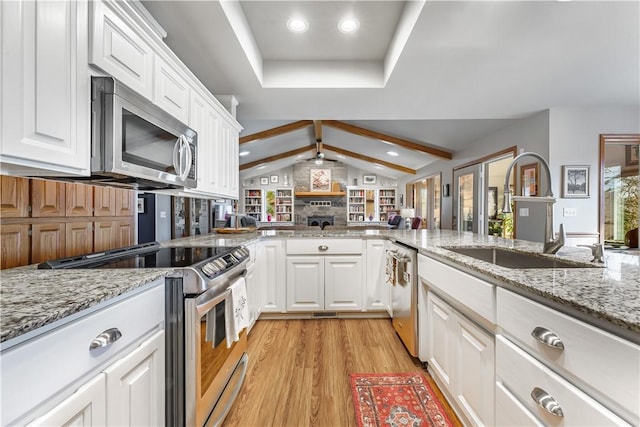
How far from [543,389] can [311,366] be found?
1515 mm

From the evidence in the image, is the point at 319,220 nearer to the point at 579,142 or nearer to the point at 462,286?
the point at 579,142

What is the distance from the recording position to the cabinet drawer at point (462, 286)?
1.10m

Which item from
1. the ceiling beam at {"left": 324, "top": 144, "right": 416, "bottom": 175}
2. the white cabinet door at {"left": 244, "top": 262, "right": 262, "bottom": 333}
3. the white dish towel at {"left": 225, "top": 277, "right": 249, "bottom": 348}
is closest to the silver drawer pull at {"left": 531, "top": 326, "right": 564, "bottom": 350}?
the white dish towel at {"left": 225, "top": 277, "right": 249, "bottom": 348}

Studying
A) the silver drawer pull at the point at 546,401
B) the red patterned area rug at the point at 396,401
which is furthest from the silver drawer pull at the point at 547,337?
the red patterned area rug at the point at 396,401

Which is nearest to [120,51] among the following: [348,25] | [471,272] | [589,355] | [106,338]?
[106,338]

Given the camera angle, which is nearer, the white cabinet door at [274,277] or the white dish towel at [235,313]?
the white dish towel at [235,313]

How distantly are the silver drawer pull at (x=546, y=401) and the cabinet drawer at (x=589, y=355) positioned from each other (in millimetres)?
85

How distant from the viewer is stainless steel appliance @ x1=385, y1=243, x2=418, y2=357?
2.01 metres

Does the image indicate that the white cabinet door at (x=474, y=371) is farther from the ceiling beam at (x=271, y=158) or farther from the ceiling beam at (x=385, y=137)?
the ceiling beam at (x=271, y=158)

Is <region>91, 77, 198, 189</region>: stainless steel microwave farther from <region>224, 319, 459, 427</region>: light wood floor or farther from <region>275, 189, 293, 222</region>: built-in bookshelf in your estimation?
<region>275, 189, 293, 222</region>: built-in bookshelf

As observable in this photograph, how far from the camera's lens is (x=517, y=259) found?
5.57 ft

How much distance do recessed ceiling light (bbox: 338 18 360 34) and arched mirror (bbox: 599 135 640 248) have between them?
3.63 m

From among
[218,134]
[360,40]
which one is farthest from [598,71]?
[218,134]

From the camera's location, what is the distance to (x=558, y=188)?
3383 millimetres
